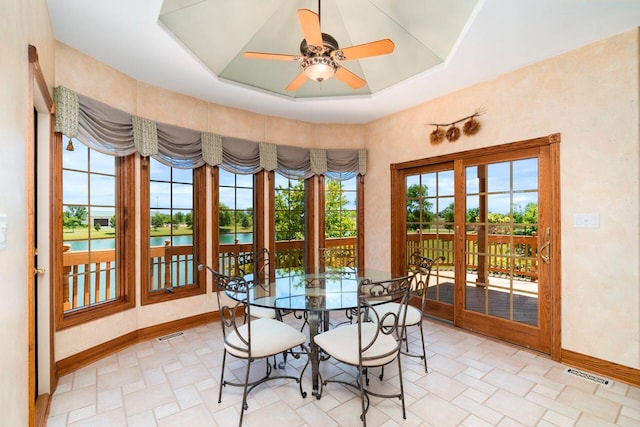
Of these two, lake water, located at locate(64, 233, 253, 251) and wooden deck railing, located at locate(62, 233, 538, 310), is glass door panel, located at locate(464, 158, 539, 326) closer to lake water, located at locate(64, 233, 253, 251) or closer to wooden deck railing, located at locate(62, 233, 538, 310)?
wooden deck railing, located at locate(62, 233, 538, 310)

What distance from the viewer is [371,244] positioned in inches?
183

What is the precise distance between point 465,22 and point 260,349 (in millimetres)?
3025

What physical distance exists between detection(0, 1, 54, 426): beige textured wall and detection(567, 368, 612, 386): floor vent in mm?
3648

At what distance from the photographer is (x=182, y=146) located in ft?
11.3

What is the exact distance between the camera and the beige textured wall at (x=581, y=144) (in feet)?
7.86

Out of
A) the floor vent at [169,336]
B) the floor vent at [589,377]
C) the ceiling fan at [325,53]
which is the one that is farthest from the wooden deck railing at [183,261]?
the ceiling fan at [325,53]

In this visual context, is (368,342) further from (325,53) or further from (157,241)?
(157,241)

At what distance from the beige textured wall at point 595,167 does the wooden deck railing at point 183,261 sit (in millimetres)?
421

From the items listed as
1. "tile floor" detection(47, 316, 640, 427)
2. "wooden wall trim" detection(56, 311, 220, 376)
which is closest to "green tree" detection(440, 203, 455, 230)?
"tile floor" detection(47, 316, 640, 427)

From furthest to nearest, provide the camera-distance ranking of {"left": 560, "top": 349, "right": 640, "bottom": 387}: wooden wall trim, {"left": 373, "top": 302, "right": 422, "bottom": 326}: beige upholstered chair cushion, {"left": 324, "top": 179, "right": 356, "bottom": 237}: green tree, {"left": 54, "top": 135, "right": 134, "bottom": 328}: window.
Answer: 1. {"left": 324, "top": 179, "right": 356, "bottom": 237}: green tree
2. {"left": 54, "top": 135, "right": 134, "bottom": 328}: window
3. {"left": 373, "top": 302, "right": 422, "bottom": 326}: beige upholstered chair cushion
4. {"left": 560, "top": 349, "right": 640, "bottom": 387}: wooden wall trim

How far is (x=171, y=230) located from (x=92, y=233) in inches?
31.0

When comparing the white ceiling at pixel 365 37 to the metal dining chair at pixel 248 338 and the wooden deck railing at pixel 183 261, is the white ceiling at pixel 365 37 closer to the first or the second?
the wooden deck railing at pixel 183 261

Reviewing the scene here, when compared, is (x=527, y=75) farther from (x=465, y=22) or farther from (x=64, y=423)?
(x=64, y=423)

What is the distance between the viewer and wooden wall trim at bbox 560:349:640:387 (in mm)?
2354
